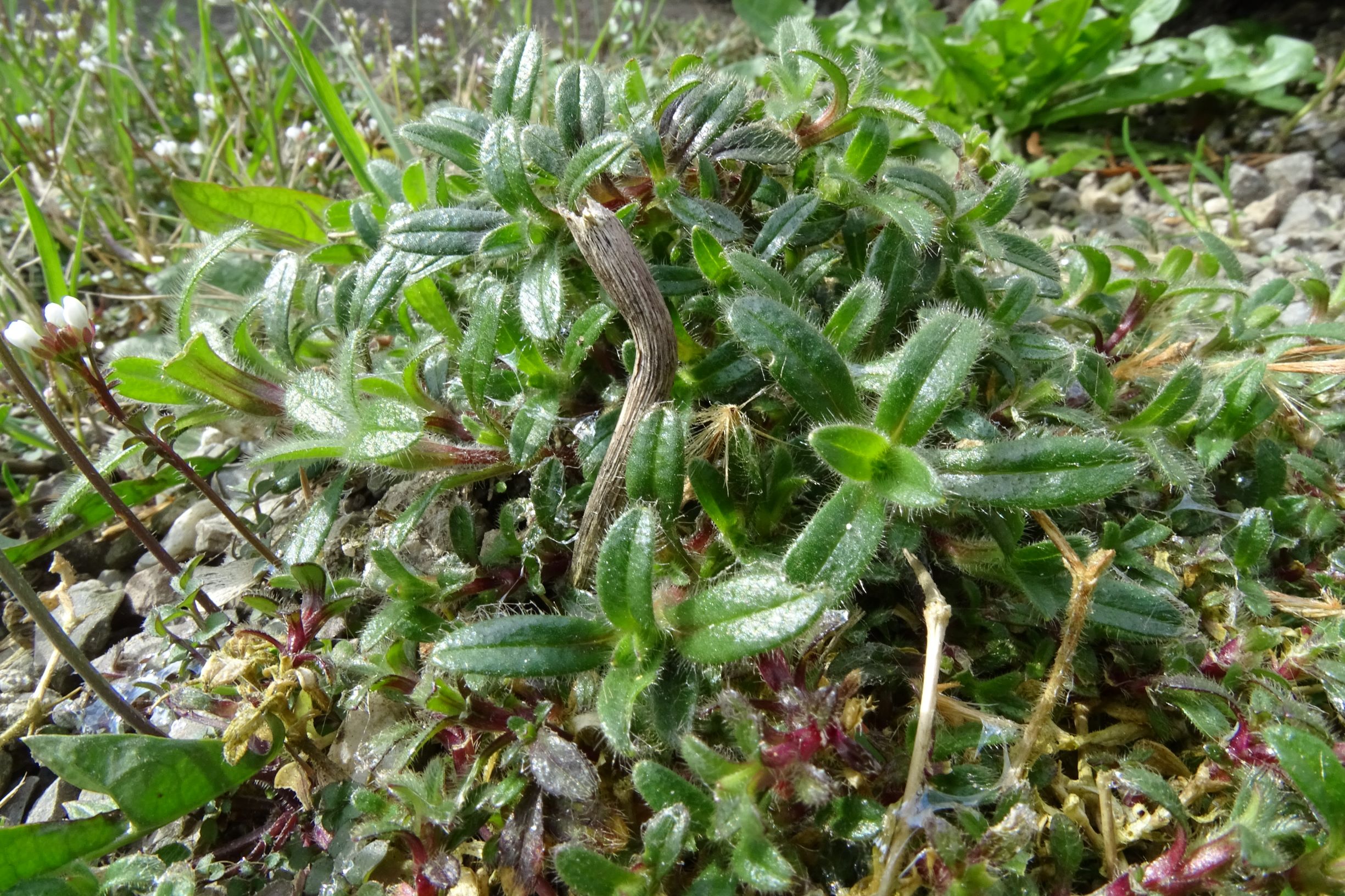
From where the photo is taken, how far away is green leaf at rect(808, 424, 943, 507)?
1168 mm

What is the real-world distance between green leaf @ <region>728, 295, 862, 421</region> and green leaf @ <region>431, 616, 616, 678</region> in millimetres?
466

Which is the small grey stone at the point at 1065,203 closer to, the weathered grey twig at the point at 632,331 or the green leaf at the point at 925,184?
the green leaf at the point at 925,184

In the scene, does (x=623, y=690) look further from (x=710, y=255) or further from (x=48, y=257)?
(x=48, y=257)

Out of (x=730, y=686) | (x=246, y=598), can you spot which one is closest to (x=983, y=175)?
(x=730, y=686)

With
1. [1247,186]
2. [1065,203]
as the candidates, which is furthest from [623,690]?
[1247,186]

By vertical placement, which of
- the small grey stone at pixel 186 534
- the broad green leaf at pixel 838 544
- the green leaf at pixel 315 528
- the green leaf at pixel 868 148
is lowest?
the small grey stone at pixel 186 534

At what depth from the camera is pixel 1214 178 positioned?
9.23 feet

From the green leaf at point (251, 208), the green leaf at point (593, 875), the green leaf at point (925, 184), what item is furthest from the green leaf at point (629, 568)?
the green leaf at point (251, 208)

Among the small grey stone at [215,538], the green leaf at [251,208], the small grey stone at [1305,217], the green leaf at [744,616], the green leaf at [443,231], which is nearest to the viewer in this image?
the green leaf at [744,616]

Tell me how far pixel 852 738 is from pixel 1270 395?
1.17m

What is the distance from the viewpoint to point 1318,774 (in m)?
1.13

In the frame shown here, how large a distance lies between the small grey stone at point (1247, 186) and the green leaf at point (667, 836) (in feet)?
9.65

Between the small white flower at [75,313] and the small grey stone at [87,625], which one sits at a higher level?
the small white flower at [75,313]

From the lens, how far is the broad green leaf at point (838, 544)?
1.19m
